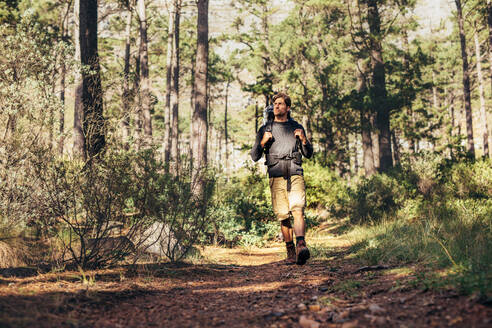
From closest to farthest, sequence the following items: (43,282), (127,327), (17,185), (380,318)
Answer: (380,318) → (127,327) → (43,282) → (17,185)

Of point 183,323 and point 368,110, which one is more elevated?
point 368,110

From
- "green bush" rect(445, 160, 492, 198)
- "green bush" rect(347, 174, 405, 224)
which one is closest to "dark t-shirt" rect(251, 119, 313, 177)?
"green bush" rect(347, 174, 405, 224)

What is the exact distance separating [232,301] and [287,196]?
211cm

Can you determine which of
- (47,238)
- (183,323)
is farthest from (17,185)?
(183,323)

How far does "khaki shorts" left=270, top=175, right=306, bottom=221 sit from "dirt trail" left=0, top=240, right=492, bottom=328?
0.89 m

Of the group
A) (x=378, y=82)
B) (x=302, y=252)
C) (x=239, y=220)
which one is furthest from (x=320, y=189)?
(x=302, y=252)

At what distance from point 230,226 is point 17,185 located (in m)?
5.04

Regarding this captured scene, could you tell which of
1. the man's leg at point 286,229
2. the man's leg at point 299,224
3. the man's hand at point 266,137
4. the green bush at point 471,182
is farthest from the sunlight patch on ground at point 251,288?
the green bush at point 471,182

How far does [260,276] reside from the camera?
16.8 feet

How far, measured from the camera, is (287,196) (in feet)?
17.9

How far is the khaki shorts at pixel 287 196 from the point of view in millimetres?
5293

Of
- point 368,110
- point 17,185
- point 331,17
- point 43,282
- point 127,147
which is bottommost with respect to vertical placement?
point 43,282

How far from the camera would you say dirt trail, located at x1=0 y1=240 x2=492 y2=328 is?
2.57 meters

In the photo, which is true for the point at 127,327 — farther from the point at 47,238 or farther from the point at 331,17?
the point at 331,17
